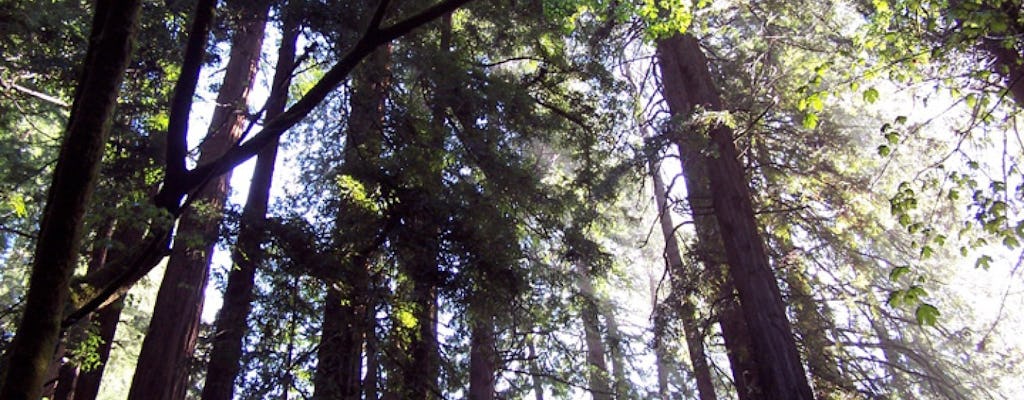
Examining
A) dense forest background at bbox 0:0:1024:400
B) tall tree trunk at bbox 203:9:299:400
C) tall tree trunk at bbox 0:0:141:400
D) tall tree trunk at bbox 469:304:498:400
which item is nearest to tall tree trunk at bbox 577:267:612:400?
dense forest background at bbox 0:0:1024:400

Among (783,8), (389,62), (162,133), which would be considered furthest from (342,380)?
(783,8)

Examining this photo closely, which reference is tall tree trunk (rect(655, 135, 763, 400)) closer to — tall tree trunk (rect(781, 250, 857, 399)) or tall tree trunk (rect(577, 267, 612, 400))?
tall tree trunk (rect(781, 250, 857, 399))

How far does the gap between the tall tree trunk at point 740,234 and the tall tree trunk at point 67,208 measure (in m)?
6.12

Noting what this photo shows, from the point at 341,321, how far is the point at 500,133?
11.3ft

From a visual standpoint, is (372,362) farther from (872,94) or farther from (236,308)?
(872,94)

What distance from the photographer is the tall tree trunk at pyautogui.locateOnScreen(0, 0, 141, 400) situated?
229 centimetres

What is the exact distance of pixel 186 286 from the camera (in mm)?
6633

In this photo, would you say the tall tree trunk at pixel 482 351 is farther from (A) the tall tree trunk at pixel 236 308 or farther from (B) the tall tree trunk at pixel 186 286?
(B) the tall tree trunk at pixel 186 286

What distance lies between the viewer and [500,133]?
8641mm

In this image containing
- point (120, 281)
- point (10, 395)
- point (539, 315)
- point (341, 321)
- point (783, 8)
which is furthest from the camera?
point (783, 8)

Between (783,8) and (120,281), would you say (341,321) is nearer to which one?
(120,281)

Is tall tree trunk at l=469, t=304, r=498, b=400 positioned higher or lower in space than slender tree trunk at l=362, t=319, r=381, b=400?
higher

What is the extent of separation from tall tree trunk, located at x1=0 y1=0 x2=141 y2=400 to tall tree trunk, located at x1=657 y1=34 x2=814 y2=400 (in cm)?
612

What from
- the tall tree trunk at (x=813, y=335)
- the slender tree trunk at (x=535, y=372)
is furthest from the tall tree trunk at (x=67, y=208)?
the tall tree trunk at (x=813, y=335)
